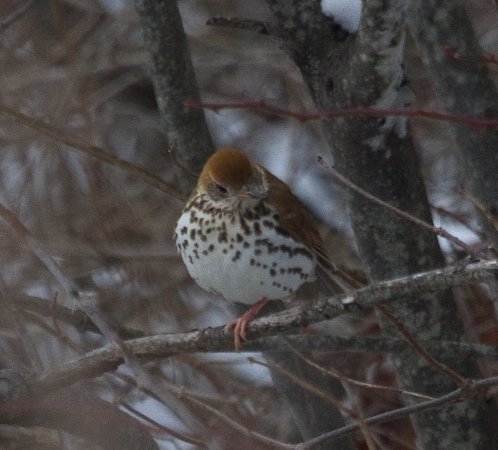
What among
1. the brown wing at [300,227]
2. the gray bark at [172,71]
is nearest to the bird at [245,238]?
the brown wing at [300,227]

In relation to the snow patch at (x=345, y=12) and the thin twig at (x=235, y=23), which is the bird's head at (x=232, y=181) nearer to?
the thin twig at (x=235, y=23)

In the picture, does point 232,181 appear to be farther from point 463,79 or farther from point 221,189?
point 463,79

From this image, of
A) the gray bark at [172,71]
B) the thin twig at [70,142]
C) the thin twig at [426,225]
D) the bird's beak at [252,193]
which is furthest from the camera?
the gray bark at [172,71]

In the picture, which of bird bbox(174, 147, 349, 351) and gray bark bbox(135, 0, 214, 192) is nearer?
bird bbox(174, 147, 349, 351)

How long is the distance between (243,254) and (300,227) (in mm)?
256

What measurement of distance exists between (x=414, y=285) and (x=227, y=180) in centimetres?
133

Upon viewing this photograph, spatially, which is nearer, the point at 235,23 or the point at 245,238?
the point at 235,23

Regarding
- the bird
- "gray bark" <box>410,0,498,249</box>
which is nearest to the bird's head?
the bird

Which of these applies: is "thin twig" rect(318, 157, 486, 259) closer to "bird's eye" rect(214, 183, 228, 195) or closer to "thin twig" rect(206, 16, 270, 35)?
"thin twig" rect(206, 16, 270, 35)

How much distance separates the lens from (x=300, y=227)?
4.03 meters

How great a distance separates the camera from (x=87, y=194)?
5.80 m

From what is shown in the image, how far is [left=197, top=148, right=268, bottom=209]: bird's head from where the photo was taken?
13.1 ft

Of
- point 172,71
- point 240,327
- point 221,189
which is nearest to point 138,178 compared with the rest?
point 172,71

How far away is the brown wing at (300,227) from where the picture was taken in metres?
4.01
